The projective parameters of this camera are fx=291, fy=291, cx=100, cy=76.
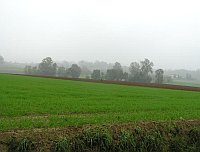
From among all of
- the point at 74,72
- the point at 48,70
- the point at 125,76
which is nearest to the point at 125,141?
the point at 125,76

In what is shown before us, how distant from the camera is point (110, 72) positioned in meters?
124

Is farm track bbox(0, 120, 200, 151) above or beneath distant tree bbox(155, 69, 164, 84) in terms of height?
beneath

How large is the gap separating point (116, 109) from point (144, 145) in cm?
625

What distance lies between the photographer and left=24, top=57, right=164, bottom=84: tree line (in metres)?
122

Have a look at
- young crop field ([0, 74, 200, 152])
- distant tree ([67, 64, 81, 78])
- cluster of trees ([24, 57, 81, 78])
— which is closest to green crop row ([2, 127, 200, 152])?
young crop field ([0, 74, 200, 152])

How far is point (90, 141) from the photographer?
11641mm

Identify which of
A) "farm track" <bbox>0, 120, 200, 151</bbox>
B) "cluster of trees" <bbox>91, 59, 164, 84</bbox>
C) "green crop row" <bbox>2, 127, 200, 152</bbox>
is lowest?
"green crop row" <bbox>2, 127, 200, 152</bbox>

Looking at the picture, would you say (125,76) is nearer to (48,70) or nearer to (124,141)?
(48,70)

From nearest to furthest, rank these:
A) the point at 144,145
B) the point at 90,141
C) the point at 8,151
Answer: the point at 8,151 → the point at 90,141 → the point at 144,145

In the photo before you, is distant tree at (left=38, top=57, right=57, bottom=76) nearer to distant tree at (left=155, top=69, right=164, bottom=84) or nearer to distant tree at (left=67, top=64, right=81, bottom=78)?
distant tree at (left=67, top=64, right=81, bottom=78)

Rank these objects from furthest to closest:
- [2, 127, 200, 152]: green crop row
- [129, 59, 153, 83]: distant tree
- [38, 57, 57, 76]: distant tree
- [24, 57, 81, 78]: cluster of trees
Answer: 1. [38, 57, 57, 76]: distant tree
2. [24, 57, 81, 78]: cluster of trees
3. [129, 59, 153, 83]: distant tree
4. [2, 127, 200, 152]: green crop row

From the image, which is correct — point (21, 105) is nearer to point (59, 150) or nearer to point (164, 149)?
point (59, 150)

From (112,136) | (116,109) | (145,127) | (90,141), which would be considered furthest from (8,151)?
(116,109)

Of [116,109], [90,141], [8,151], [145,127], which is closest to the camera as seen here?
Answer: [8,151]
